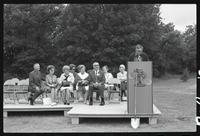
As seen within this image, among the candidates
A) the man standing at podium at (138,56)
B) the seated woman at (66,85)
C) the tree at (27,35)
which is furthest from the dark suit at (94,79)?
the tree at (27,35)

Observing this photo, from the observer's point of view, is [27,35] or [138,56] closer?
[138,56]

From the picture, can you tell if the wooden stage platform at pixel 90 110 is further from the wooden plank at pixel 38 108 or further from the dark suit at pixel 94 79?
the dark suit at pixel 94 79

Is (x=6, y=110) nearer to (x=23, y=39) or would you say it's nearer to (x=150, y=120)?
(x=150, y=120)

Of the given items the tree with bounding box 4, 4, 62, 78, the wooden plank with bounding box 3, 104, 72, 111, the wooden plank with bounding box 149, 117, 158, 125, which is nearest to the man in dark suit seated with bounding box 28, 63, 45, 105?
the wooden plank with bounding box 3, 104, 72, 111

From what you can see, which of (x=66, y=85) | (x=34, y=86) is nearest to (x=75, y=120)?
(x=66, y=85)

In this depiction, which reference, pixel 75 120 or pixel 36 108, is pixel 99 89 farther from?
pixel 36 108

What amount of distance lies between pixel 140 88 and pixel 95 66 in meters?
2.39

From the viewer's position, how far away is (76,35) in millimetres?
32031

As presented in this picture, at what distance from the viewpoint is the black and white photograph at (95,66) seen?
8.57m

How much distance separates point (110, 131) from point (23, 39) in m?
25.9

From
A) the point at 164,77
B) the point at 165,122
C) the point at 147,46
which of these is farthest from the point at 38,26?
the point at 165,122

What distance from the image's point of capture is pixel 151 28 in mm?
Answer: 33531

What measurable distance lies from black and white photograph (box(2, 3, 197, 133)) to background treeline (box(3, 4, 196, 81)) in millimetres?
88

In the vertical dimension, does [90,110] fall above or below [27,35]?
below
